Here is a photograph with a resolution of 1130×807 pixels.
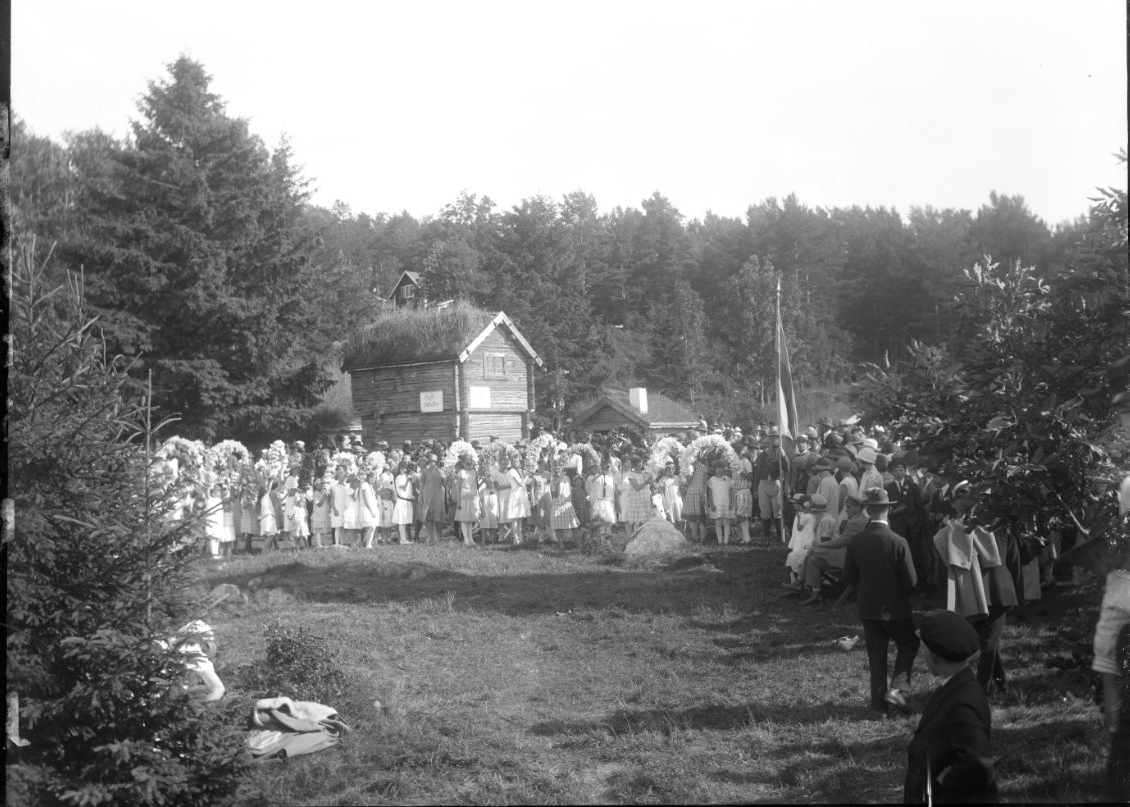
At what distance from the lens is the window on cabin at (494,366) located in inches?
1521

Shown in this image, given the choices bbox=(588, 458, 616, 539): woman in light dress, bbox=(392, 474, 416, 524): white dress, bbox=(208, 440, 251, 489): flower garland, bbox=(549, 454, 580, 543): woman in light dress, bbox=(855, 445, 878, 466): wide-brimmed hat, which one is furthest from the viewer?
bbox=(208, 440, 251, 489): flower garland

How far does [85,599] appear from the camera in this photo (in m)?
5.54

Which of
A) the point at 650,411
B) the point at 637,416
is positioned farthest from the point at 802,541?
the point at 650,411

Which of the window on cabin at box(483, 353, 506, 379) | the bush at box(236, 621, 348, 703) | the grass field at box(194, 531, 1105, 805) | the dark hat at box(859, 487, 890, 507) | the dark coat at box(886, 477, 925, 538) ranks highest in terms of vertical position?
the window on cabin at box(483, 353, 506, 379)

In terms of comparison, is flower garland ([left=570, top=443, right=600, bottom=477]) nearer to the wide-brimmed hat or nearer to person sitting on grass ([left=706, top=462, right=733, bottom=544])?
person sitting on grass ([left=706, top=462, right=733, bottom=544])

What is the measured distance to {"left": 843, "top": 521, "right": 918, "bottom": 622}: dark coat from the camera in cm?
742

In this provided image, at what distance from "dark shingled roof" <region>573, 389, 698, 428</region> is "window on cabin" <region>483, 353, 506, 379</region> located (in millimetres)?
7558

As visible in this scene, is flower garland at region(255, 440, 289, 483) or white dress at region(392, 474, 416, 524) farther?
flower garland at region(255, 440, 289, 483)

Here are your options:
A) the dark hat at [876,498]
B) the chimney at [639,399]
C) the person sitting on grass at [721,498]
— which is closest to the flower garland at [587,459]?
the person sitting on grass at [721,498]

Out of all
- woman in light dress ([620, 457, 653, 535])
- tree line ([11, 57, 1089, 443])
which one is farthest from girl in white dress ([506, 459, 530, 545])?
tree line ([11, 57, 1089, 443])

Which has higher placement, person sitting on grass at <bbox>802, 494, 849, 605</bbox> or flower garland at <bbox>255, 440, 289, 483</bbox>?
flower garland at <bbox>255, 440, 289, 483</bbox>

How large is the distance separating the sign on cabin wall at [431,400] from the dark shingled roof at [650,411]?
10.1m

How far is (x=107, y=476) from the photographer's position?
5.77 meters

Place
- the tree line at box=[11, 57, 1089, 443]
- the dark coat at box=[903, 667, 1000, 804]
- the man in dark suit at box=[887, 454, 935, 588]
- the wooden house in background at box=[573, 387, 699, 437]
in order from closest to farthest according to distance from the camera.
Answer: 1. the dark coat at box=[903, 667, 1000, 804]
2. the man in dark suit at box=[887, 454, 935, 588]
3. the tree line at box=[11, 57, 1089, 443]
4. the wooden house in background at box=[573, 387, 699, 437]
